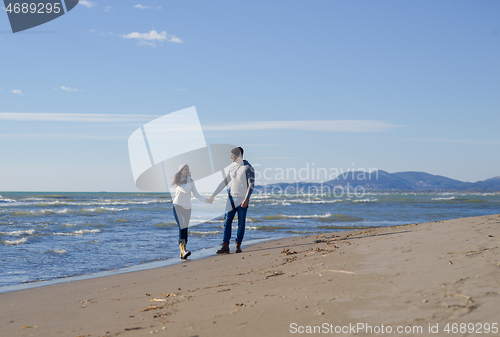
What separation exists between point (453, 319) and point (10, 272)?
6976 mm

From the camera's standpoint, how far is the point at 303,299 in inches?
123

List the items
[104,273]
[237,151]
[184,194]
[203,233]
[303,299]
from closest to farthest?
1. [303,299]
2. [104,273]
3. [184,194]
4. [237,151]
5. [203,233]

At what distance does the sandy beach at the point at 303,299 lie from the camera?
248 centimetres

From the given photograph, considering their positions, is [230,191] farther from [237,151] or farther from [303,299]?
[303,299]

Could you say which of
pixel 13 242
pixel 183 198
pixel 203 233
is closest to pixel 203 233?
pixel 203 233

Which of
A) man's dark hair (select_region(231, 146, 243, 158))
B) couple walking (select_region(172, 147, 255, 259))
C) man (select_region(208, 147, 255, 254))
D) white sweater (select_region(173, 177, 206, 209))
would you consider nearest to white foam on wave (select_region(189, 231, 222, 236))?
couple walking (select_region(172, 147, 255, 259))

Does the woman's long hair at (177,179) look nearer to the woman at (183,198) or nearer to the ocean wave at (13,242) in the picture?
the woman at (183,198)

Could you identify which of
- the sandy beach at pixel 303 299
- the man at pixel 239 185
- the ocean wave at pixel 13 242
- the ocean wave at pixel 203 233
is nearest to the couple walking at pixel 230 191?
the man at pixel 239 185

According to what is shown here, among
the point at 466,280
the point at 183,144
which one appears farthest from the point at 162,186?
the point at 466,280

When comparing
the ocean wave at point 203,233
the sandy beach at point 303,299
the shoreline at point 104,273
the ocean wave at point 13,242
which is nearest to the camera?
the sandy beach at point 303,299

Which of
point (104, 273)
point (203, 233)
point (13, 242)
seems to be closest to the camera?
point (104, 273)

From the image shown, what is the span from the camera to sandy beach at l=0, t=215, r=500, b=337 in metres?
2.48

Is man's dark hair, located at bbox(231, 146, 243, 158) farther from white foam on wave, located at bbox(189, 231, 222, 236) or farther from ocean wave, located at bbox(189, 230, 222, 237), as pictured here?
white foam on wave, located at bbox(189, 231, 222, 236)

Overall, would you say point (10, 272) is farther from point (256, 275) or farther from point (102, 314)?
point (256, 275)
